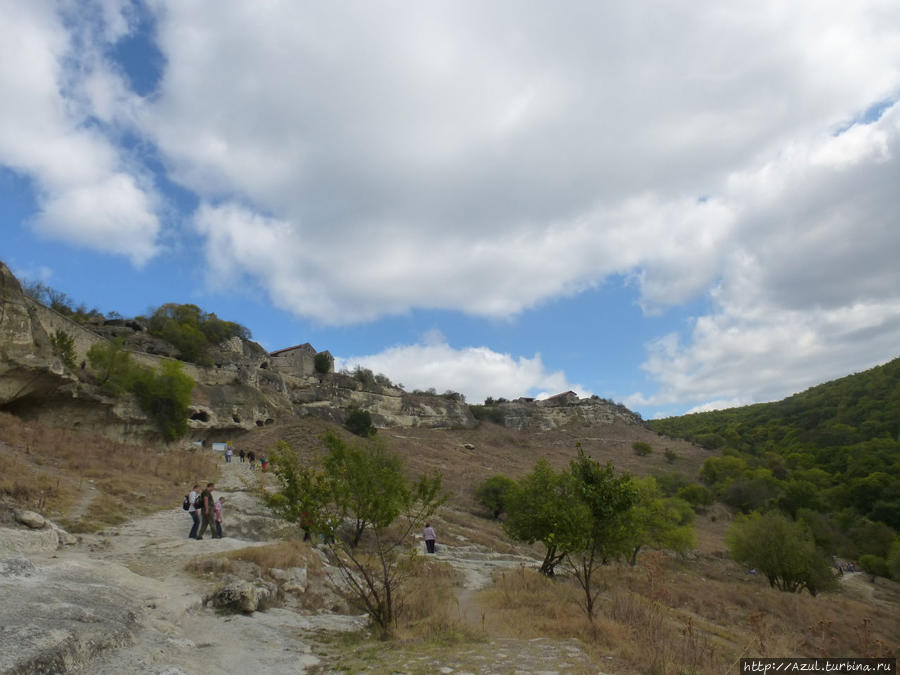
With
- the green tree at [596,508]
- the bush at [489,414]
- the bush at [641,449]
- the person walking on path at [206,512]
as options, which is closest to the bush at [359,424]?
the bush at [489,414]

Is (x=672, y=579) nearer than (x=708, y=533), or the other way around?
(x=672, y=579)

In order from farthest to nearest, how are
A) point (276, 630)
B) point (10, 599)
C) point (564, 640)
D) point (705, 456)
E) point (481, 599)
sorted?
point (705, 456), point (481, 599), point (564, 640), point (276, 630), point (10, 599)

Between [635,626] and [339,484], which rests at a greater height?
[339,484]

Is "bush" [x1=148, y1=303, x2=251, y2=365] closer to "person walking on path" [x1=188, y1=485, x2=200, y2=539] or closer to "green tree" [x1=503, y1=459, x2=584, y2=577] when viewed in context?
"person walking on path" [x1=188, y1=485, x2=200, y2=539]

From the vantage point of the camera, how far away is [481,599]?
1204 centimetres

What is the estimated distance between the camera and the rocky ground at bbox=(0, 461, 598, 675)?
4848 millimetres

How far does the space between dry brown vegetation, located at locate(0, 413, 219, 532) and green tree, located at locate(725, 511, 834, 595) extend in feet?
98.5

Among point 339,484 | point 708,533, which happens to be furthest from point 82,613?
point 708,533

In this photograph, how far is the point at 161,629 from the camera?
6.22 metres

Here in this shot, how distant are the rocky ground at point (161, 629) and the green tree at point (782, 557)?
25.5 metres

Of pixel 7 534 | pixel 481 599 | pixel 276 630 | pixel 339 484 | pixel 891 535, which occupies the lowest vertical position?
pixel 891 535

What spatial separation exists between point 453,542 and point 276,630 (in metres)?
14.3

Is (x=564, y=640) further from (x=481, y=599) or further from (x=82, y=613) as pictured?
(x=82, y=613)

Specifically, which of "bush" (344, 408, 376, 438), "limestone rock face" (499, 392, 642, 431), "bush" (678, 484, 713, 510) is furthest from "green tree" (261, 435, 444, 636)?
"limestone rock face" (499, 392, 642, 431)
